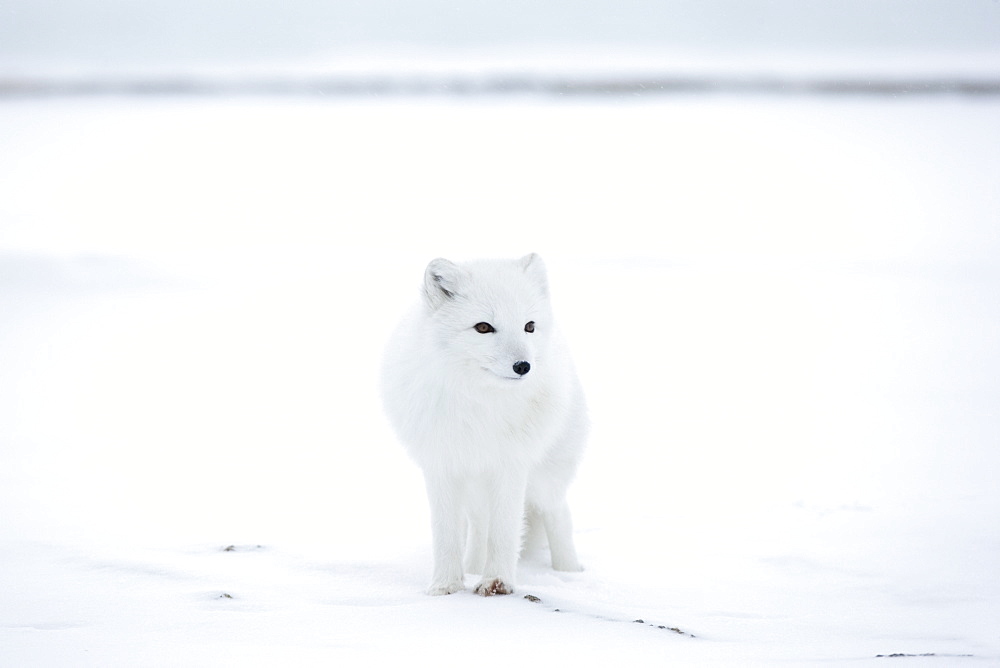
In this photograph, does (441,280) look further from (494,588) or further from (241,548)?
(241,548)

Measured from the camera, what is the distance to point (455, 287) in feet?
7.72

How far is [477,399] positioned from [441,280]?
12.6 inches

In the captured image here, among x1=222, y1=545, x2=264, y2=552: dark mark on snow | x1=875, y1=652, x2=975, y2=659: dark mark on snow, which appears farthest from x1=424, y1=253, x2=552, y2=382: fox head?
x1=875, y1=652, x2=975, y2=659: dark mark on snow

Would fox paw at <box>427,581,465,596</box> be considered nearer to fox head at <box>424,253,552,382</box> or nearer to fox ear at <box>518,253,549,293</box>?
fox head at <box>424,253,552,382</box>

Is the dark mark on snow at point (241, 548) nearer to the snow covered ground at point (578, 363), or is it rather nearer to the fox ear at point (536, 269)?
the snow covered ground at point (578, 363)

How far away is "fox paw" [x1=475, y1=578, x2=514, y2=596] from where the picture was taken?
7.39 feet

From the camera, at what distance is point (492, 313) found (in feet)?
7.46

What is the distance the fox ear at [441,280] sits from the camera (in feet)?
7.66

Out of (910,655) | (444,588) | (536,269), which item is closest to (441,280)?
(536,269)

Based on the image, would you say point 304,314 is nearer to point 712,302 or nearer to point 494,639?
point 712,302

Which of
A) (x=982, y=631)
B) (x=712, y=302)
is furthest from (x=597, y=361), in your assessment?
(x=982, y=631)

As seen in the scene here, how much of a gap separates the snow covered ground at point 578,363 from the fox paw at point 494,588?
0.22 feet

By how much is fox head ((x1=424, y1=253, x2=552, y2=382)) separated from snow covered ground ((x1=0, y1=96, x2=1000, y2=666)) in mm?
578

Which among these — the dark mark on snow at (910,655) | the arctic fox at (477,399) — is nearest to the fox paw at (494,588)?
the arctic fox at (477,399)
